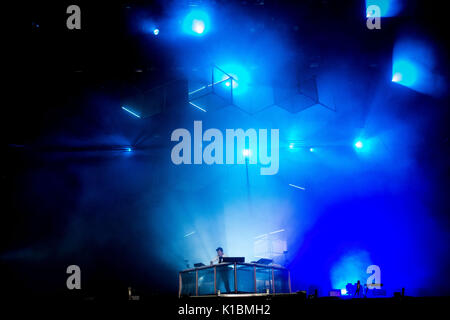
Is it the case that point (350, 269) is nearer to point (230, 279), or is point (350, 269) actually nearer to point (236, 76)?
point (230, 279)

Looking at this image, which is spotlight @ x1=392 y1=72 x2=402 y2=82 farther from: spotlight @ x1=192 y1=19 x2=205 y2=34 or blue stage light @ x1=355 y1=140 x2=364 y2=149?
spotlight @ x1=192 y1=19 x2=205 y2=34

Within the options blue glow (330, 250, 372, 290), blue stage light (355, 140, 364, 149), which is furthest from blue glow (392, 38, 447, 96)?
blue glow (330, 250, 372, 290)

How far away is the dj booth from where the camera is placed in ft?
19.6

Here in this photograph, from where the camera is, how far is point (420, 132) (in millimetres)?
7324

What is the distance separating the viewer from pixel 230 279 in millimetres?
6027

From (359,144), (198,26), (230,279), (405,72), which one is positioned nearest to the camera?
(198,26)

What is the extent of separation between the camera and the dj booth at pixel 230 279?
5973mm

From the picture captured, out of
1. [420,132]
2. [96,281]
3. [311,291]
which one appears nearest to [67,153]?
[96,281]

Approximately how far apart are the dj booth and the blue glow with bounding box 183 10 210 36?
395 centimetres

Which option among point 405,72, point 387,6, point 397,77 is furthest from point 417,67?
point 387,6

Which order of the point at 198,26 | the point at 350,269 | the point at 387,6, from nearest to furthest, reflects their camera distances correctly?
the point at 387,6, the point at 198,26, the point at 350,269

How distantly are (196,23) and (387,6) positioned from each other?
115 inches

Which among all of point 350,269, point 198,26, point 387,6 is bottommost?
point 350,269

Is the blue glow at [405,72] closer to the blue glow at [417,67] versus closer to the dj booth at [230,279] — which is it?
the blue glow at [417,67]
